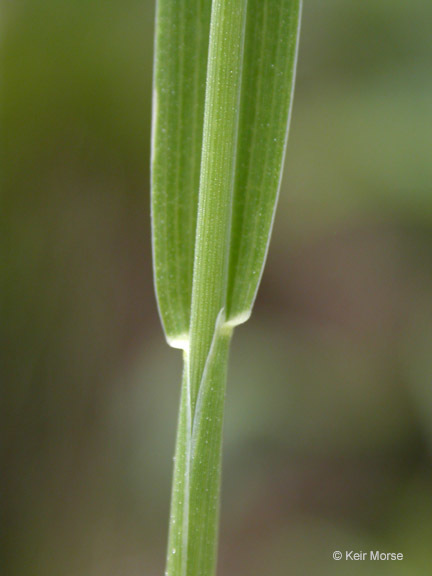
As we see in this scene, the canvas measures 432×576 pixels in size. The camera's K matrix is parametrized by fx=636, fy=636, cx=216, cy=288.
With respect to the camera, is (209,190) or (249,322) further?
(249,322)

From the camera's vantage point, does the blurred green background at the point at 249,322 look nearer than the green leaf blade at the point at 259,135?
No

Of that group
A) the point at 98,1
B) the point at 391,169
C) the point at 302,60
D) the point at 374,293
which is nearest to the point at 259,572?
the point at 374,293

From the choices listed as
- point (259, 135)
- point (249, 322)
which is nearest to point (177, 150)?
point (259, 135)

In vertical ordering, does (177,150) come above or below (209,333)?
above

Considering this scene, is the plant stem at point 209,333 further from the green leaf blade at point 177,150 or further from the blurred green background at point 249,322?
the blurred green background at point 249,322

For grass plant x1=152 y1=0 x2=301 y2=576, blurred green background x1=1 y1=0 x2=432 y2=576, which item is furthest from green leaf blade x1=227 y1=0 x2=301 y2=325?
blurred green background x1=1 y1=0 x2=432 y2=576

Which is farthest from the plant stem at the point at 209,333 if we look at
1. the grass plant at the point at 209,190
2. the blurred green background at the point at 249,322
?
the blurred green background at the point at 249,322

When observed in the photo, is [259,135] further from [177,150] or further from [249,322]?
[249,322]
